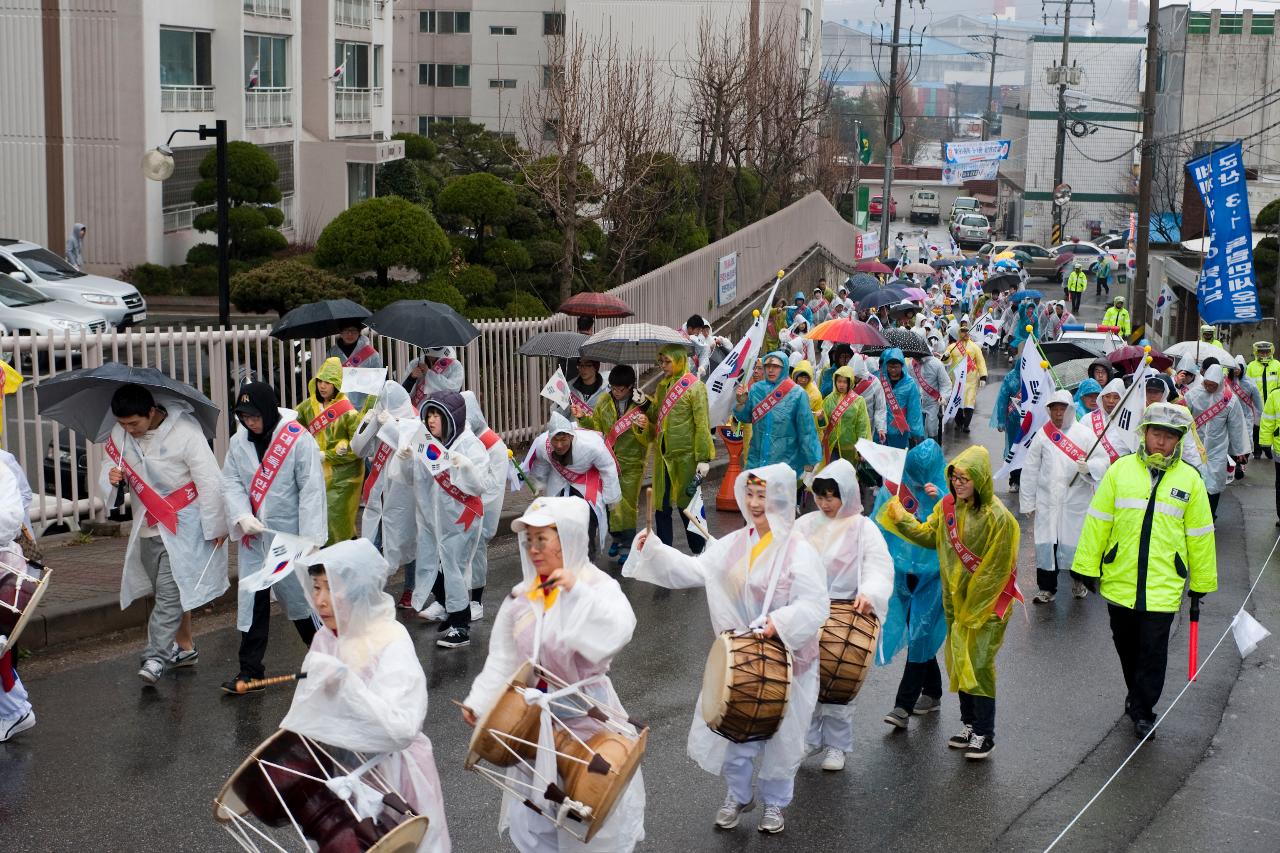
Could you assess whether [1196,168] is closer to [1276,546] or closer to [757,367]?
[1276,546]

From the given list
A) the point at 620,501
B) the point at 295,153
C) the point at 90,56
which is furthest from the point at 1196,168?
the point at 295,153

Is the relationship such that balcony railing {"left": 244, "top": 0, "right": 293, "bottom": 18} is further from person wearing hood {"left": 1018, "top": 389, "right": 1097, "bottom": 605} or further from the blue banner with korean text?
person wearing hood {"left": 1018, "top": 389, "right": 1097, "bottom": 605}

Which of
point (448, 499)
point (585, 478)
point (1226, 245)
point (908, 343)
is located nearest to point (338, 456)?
point (448, 499)

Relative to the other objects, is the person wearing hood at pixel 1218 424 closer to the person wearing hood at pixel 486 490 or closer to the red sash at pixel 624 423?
the red sash at pixel 624 423

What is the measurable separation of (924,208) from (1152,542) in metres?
80.4

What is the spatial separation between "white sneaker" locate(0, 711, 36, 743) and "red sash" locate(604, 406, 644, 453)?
5296mm

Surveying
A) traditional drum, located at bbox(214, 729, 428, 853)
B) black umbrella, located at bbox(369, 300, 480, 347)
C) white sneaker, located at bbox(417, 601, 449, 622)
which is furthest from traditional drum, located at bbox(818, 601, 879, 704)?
black umbrella, located at bbox(369, 300, 480, 347)

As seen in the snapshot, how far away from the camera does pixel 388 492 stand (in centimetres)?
1022

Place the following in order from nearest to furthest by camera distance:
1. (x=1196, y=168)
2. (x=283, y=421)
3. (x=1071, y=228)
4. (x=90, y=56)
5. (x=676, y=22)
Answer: (x=283, y=421)
(x=1196, y=168)
(x=90, y=56)
(x=676, y=22)
(x=1071, y=228)

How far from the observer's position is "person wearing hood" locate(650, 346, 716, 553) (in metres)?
12.4

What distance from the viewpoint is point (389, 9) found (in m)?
42.8

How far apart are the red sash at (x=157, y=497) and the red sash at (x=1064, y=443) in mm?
6582

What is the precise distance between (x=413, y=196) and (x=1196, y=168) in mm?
22370

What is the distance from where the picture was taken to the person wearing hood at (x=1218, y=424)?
15.4 metres
